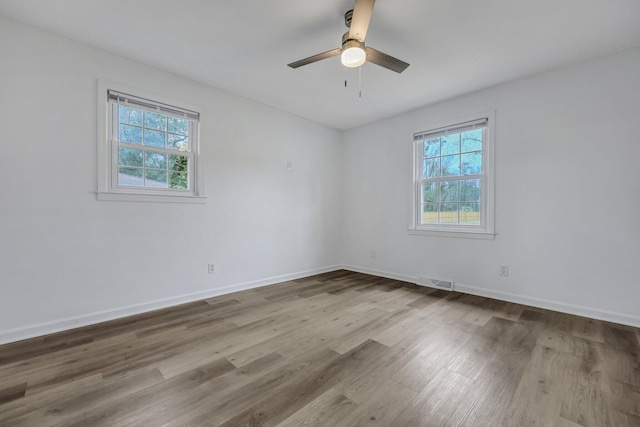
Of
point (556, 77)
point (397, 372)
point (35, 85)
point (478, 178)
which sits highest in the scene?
point (556, 77)

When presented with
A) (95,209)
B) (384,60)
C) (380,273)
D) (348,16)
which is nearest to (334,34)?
(348,16)

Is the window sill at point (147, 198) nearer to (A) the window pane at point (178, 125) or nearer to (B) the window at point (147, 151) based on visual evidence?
(B) the window at point (147, 151)

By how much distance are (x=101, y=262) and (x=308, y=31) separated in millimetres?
2863

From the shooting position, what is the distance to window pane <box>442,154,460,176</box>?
12.2ft

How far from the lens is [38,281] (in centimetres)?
228

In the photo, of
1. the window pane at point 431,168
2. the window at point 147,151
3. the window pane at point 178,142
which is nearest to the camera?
the window at point 147,151

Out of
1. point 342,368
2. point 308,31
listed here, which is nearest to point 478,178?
point 308,31

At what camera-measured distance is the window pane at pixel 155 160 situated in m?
2.92

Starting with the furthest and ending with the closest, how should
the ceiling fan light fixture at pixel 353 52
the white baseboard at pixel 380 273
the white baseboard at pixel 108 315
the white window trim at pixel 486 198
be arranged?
the white baseboard at pixel 380 273 < the white window trim at pixel 486 198 < the white baseboard at pixel 108 315 < the ceiling fan light fixture at pixel 353 52

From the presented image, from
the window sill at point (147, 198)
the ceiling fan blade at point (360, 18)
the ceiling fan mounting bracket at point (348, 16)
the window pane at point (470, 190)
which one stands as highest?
the ceiling fan mounting bracket at point (348, 16)

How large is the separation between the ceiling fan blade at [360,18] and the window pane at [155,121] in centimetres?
229

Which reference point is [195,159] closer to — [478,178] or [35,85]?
[35,85]

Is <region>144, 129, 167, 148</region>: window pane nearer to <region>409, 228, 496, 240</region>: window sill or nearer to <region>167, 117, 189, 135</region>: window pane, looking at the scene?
<region>167, 117, 189, 135</region>: window pane

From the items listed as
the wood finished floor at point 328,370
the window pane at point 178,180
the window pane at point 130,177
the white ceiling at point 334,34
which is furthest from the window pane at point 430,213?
the window pane at point 130,177
